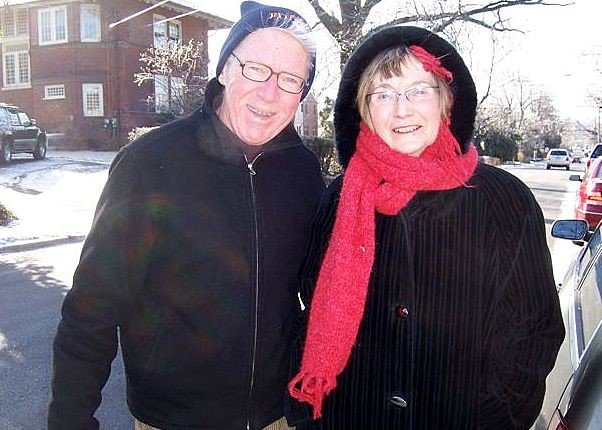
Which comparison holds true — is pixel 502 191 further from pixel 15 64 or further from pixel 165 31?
pixel 15 64

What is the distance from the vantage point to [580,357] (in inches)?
82.7

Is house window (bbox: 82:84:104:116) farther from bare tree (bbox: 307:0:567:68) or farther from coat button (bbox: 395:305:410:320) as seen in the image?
coat button (bbox: 395:305:410:320)

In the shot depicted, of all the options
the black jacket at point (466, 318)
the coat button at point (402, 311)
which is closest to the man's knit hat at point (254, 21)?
the black jacket at point (466, 318)

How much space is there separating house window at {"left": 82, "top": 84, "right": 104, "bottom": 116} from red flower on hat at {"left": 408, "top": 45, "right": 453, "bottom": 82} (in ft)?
96.5

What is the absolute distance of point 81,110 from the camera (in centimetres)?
2952

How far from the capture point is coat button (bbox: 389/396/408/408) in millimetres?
1933

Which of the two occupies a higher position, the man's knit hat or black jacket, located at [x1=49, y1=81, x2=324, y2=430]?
the man's knit hat

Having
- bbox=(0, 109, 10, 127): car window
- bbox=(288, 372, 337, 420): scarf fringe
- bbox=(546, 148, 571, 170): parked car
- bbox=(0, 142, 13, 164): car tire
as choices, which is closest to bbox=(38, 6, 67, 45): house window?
bbox=(0, 109, 10, 127): car window

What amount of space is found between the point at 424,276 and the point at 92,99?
30.0 metres

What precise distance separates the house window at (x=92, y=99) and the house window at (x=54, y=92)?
1249 millimetres

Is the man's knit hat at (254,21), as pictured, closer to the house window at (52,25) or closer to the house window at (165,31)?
the house window at (165,31)

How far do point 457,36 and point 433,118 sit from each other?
22360 millimetres

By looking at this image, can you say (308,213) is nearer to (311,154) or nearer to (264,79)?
(311,154)

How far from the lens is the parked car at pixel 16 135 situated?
21031 millimetres
